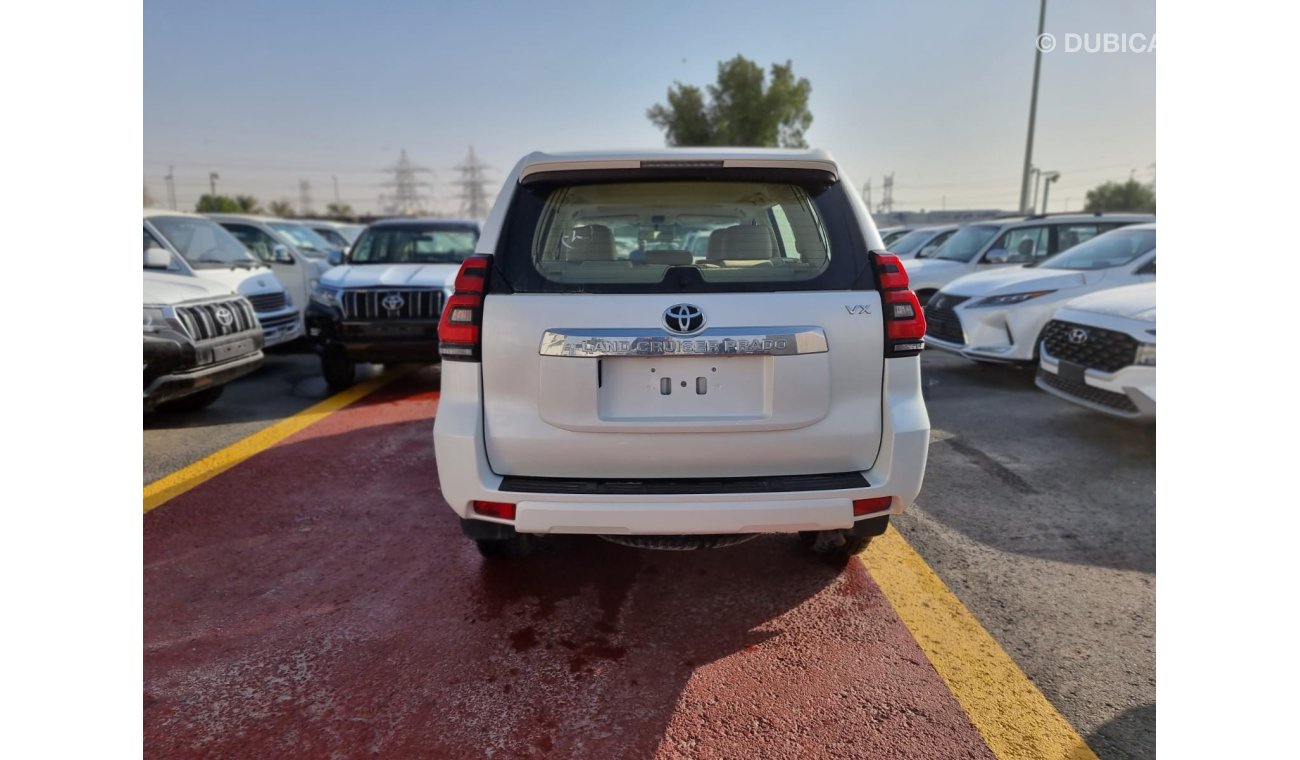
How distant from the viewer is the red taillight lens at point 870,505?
2.42m

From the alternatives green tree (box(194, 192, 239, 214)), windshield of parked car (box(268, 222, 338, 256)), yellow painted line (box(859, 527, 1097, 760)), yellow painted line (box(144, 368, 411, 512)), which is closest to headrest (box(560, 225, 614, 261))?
yellow painted line (box(859, 527, 1097, 760))

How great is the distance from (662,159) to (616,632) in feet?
5.72

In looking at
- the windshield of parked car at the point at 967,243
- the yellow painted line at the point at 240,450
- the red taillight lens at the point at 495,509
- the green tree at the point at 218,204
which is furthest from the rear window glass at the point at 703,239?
the green tree at the point at 218,204

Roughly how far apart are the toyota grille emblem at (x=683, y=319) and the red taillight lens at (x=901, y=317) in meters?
0.65

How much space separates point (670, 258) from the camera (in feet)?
8.52

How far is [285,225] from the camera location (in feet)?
40.5

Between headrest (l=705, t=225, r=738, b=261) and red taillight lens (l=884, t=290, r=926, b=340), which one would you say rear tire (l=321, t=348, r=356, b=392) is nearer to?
headrest (l=705, t=225, r=738, b=261)

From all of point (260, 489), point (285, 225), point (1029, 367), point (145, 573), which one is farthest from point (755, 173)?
point (285, 225)

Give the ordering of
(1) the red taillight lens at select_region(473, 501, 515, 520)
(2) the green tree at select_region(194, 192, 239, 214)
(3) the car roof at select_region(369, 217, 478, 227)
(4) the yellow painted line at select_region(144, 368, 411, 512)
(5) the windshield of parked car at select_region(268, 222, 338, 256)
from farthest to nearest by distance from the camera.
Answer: (2) the green tree at select_region(194, 192, 239, 214) < (5) the windshield of parked car at select_region(268, 222, 338, 256) < (3) the car roof at select_region(369, 217, 478, 227) < (4) the yellow painted line at select_region(144, 368, 411, 512) < (1) the red taillight lens at select_region(473, 501, 515, 520)

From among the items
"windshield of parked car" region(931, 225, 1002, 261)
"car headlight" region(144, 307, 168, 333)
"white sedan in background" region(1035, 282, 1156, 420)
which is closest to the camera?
"white sedan in background" region(1035, 282, 1156, 420)

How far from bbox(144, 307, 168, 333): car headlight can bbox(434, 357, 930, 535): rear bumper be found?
149 inches

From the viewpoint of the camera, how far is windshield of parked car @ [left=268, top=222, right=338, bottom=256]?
11.7m

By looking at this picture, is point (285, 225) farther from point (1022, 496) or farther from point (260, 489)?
point (1022, 496)

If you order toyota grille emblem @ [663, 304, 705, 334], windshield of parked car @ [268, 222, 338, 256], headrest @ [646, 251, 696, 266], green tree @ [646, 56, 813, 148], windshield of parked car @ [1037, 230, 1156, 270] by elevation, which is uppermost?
green tree @ [646, 56, 813, 148]
